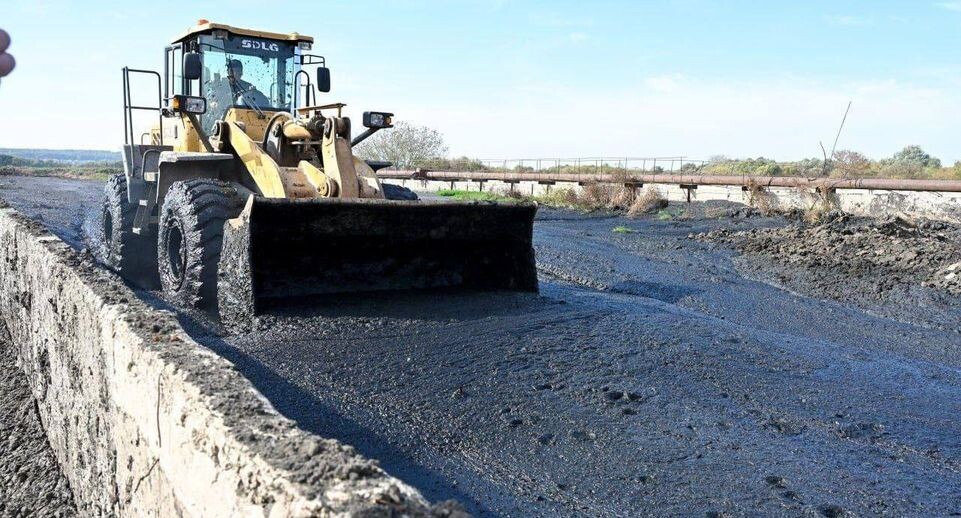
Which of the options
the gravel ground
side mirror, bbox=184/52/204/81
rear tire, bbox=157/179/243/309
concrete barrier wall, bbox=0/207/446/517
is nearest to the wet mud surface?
rear tire, bbox=157/179/243/309

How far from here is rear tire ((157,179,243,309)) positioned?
277 inches

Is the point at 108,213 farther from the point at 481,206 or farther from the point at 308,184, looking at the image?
the point at 481,206

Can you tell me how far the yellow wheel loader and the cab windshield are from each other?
12 mm

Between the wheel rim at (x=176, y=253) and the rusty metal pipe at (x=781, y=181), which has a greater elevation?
the rusty metal pipe at (x=781, y=181)

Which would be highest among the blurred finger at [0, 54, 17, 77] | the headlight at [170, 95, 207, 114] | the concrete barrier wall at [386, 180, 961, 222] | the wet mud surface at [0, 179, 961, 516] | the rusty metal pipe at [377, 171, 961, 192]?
the headlight at [170, 95, 207, 114]

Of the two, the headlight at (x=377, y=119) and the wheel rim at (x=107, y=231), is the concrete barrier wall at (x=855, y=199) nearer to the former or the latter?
the headlight at (x=377, y=119)

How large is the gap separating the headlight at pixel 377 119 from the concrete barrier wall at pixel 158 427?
9.83 feet

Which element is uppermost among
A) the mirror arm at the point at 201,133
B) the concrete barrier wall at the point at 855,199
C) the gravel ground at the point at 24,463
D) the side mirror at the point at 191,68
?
the side mirror at the point at 191,68

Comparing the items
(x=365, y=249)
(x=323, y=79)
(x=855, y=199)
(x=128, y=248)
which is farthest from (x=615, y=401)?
(x=855, y=199)

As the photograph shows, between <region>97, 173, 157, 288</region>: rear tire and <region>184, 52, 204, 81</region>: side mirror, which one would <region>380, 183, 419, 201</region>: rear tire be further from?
<region>97, 173, 157, 288</region>: rear tire

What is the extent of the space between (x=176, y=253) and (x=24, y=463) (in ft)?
9.48

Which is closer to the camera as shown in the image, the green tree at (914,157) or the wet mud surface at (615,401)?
the wet mud surface at (615,401)

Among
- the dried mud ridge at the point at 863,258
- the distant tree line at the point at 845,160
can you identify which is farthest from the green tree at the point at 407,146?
the dried mud ridge at the point at 863,258

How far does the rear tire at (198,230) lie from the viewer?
7039 mm
